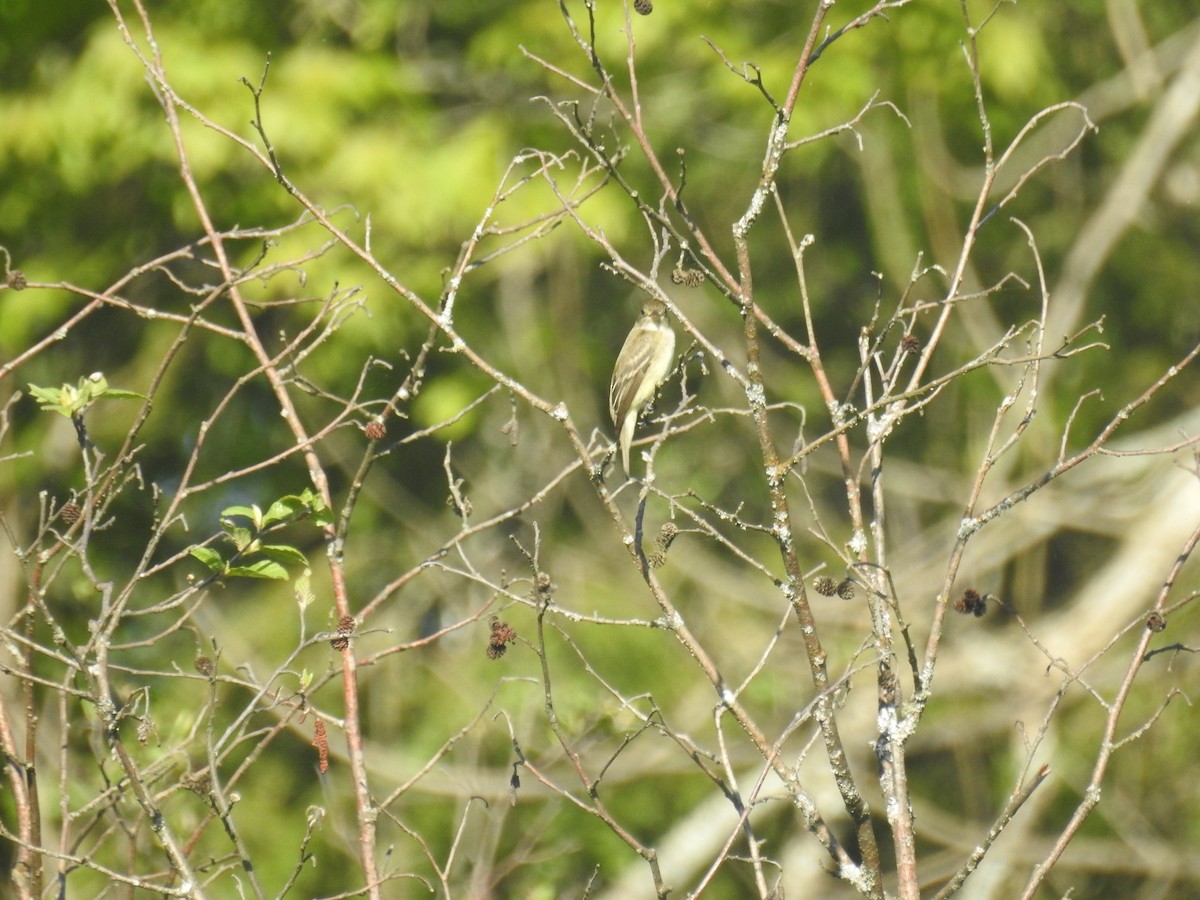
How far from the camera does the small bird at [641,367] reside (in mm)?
6195

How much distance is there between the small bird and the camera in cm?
620

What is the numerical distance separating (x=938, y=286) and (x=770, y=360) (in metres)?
1.28

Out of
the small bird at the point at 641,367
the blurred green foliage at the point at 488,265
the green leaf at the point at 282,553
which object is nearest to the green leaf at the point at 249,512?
the green leaf at the point at 282,553

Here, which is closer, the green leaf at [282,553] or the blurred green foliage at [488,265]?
the green leaf at [282,553]

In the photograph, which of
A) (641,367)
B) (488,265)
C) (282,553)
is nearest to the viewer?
(282,553)

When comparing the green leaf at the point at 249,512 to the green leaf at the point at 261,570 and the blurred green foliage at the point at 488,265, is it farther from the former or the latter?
the blurred green foliage at the point at 488,265

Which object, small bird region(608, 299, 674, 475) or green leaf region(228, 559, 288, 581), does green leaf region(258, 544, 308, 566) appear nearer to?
green leaf region(228, 559, 288, 581)

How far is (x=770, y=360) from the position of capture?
34.1ft

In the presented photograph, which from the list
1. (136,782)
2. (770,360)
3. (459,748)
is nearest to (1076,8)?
(770,360)

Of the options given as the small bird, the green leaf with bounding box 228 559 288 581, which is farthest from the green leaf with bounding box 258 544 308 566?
the small bird

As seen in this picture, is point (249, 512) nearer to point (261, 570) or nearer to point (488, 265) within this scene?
point (261, 570)

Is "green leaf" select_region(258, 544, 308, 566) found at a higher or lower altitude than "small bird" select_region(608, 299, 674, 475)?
higher

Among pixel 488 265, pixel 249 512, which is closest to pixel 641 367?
pixel 488 265

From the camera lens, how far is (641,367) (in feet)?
20.4
